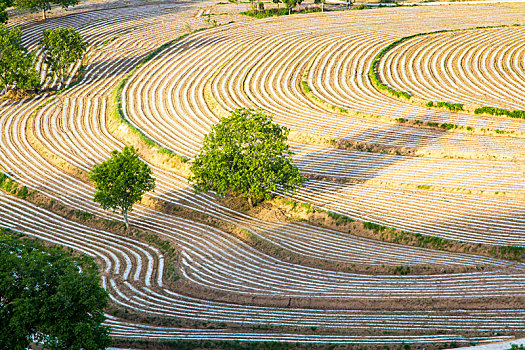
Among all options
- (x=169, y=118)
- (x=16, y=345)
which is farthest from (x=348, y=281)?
(x=169, y=118)

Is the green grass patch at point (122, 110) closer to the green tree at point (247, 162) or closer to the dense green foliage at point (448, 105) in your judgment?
the green tree at point (247, 162)

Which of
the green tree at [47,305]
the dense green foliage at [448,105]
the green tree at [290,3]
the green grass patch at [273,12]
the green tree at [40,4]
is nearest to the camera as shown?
the green tree at [47,305]

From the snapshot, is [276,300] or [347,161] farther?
[347,161]

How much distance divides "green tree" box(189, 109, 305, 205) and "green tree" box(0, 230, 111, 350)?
66.6 feet

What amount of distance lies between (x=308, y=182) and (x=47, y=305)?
30.3 m

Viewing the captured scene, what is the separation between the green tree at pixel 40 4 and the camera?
98444 millimetres

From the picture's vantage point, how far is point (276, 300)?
129 ft

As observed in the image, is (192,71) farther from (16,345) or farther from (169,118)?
(16,345)

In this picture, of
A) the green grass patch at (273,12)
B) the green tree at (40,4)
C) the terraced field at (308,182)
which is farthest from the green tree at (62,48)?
the green grass patch at (273,12)

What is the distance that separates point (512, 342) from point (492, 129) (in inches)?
1309

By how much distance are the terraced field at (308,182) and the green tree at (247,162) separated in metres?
3.18

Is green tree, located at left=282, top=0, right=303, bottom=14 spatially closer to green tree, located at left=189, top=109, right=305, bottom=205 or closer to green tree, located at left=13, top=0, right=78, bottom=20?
green tree, located at left=13, top=0, right=78, bottom=20

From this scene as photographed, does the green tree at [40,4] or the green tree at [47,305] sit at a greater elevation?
the green tree at [40,4]

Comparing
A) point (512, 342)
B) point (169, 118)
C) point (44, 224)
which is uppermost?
point (169, 118)
